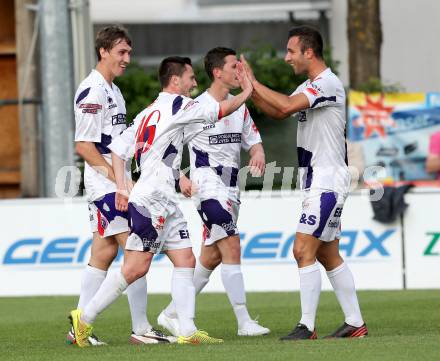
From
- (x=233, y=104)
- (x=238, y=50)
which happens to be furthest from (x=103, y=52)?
(x=238, y=50)

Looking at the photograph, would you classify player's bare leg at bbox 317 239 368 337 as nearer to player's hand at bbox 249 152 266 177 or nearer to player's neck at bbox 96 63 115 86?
player's hand at bbox 249 152 266 177

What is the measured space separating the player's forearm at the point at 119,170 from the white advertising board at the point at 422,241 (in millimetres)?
5543

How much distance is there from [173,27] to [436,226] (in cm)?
999

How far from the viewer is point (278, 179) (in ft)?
58.8

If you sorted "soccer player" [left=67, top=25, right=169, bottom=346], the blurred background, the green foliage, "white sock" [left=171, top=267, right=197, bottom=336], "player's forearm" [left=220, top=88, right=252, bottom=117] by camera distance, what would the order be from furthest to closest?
1. the green foliage
2. the blurred background
3. "soccer player" [left=67, top=25, right=169, bottom=346]
4. "white sock" [left=171, top=267, right=197, bottom=336]
5. "player's forearm" [left=220, top=88, right=252, bottom=117]

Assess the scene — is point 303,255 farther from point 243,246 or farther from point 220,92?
point 243,246

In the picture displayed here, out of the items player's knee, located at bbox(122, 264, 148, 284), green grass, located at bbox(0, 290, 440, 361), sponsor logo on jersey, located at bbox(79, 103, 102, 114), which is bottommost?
green grass, located at bbox(0, 290, 440, 361)

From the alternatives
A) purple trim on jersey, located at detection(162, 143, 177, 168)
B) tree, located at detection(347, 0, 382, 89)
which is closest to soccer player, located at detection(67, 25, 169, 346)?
purple trim on jersey, located at detection(162, 143, 177, 168)

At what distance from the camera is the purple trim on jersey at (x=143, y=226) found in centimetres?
929

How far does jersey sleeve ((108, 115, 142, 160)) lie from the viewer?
31.1ft

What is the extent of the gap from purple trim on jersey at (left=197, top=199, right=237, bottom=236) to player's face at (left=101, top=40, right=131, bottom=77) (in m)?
1.36

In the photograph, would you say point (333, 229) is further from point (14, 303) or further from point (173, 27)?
point (173, 27)

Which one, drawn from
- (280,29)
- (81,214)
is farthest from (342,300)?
(280,29)

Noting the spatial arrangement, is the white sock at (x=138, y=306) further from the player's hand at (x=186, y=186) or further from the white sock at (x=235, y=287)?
the white sock at (x=235, y=287)
